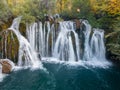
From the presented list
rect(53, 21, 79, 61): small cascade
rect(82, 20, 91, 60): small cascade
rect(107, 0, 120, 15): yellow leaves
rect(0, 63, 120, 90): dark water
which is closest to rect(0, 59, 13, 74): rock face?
rect(0, 63, 120, 90): dark water

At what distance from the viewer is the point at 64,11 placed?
2245cm

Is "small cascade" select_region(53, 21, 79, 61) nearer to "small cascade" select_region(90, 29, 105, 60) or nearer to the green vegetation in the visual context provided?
"small cascade" select_region(90, 29, 105, 60)

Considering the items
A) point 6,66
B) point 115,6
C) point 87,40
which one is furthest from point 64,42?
point 6,66

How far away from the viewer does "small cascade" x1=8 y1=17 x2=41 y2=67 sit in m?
16.5

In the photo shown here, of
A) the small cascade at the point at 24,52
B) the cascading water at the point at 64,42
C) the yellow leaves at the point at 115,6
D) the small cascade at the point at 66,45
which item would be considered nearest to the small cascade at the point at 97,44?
the cascading water at the point at 64,42

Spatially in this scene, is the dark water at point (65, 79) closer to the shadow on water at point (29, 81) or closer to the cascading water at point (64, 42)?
the shadow on water at point (29, 81)

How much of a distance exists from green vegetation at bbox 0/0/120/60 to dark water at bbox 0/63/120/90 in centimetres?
352

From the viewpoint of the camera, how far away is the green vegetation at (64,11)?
59.6 feet

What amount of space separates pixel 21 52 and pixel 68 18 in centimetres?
730

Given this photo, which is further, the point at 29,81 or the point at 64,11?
the point at 64,11

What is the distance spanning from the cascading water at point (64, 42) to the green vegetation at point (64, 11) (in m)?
0.82

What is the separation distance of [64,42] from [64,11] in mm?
4835

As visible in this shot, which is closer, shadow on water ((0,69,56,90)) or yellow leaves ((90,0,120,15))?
shadow on water ((0,69,56,90))

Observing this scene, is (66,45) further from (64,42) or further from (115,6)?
(115,6)
